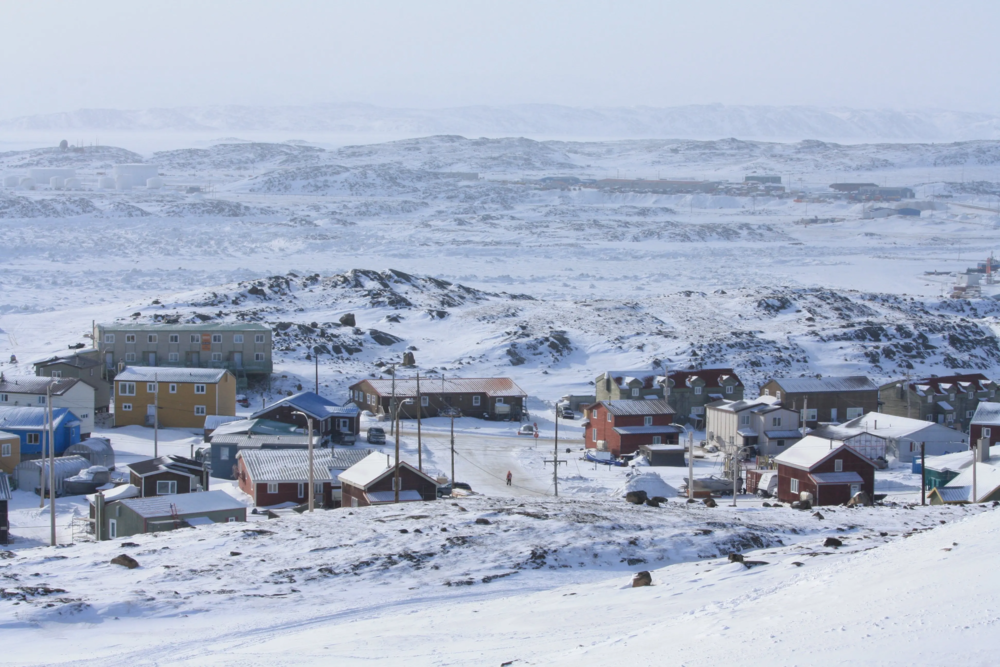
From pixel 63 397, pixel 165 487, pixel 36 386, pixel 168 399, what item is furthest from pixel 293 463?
pixel 36 386

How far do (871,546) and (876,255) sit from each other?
8530 cm

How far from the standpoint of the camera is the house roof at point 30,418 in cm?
2944

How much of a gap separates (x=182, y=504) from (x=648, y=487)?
36.2 feet

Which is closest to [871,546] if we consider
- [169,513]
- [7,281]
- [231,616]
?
[231,616]

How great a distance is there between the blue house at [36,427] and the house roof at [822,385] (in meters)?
22.0

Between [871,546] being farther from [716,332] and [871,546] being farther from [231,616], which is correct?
[716,332]

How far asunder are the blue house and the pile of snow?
47.6 feet

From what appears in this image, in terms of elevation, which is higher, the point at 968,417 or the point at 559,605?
the point at 559,605

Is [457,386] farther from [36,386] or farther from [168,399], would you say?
[36,386]

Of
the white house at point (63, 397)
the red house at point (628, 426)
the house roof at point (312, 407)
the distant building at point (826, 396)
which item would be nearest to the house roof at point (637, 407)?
the red house at point (628, 426)

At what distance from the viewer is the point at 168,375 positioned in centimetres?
3519

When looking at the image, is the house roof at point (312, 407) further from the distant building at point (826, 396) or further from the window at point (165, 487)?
the distant building at point (826, 396)

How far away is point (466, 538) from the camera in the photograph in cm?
1678

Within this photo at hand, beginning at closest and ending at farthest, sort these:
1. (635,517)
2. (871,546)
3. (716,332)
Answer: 1. (871,546)
2. (635,517)
3. (716,332)
